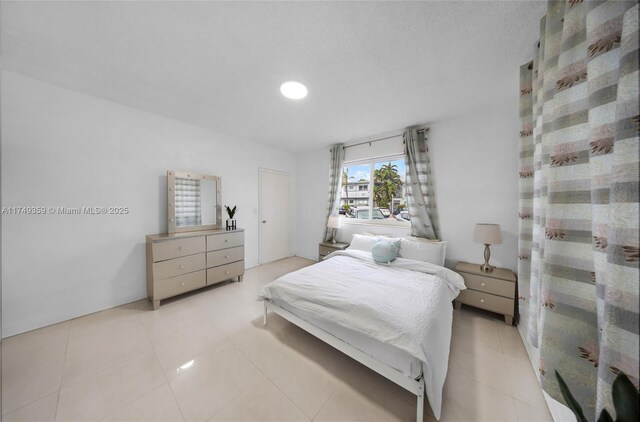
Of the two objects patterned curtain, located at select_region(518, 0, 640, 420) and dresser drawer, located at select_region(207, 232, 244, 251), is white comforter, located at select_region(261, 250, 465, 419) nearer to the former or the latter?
patterned curtain, located at select_region(518, 0, 640, 420)

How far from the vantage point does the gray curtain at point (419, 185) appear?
9.72 feet

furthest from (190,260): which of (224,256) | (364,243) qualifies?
(364,243)

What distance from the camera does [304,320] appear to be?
1.87 meters

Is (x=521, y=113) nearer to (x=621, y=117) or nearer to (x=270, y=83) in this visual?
(x=621, y=117)

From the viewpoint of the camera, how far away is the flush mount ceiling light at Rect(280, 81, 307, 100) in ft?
6.54

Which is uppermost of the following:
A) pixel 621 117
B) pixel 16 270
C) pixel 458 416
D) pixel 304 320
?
pixel 621 117

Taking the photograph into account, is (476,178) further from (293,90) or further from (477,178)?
(293,90)

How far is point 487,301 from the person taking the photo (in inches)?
90.2

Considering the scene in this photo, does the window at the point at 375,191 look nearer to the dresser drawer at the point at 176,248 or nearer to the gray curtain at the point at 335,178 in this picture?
the gray curtain at the point at 335,178

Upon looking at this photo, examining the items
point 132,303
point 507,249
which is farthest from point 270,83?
point 507,249

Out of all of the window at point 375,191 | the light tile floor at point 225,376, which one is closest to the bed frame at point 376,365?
the light tile floor at point 225,376

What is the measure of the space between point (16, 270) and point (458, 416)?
3.96 meters

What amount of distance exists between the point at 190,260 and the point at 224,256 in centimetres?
47

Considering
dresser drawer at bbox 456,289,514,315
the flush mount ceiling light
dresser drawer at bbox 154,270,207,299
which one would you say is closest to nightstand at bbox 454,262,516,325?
dresser drawer at bbox 456,289,514,315
